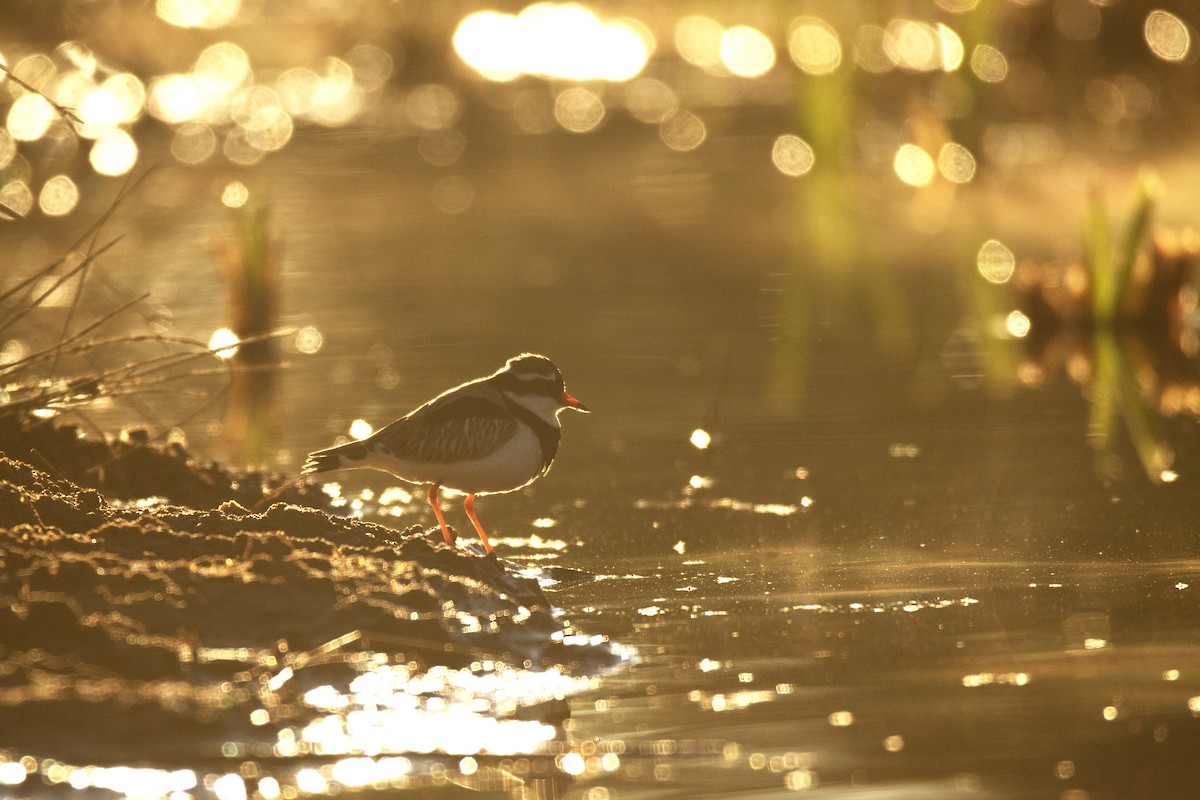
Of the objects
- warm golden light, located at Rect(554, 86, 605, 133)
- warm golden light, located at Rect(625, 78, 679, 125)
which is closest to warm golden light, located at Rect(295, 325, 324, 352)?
warm golden light, located at Rect(554, 86, 605, 133)

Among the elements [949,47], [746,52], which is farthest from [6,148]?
[746,52]

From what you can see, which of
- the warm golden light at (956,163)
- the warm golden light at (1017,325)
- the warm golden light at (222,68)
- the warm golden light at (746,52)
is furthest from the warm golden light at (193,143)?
the warm golden light at (1017,325)

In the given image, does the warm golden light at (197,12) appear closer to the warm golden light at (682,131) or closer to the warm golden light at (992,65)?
the warm golden light at (682,131)

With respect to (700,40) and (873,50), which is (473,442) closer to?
(873,50)

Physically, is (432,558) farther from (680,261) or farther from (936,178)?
(936,178)

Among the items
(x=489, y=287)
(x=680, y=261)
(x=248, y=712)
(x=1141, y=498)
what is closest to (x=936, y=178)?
(x=680, y=261)
